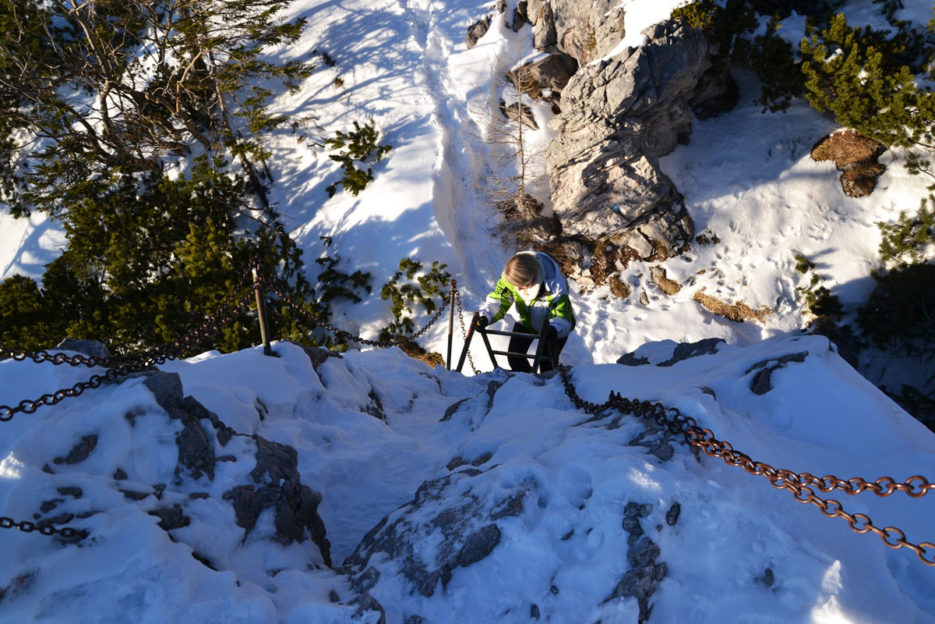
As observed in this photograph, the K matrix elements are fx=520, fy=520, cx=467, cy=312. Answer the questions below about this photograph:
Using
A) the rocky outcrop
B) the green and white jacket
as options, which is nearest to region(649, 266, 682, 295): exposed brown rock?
the rocky outcrop

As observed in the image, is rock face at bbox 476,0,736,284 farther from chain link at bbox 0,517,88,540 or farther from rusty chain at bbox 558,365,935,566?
chain link at bbox 0,517,88,540

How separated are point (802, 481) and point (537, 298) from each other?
3.53m

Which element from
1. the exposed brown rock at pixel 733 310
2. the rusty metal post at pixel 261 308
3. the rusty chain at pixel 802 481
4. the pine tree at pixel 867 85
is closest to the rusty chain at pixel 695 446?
the rusty chain at pixel 802 481

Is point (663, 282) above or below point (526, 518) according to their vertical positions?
below

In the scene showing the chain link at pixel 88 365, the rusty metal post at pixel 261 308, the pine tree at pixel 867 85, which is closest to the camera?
the chain link at pixel 88 365

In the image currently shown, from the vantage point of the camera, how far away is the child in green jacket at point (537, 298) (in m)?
5.50

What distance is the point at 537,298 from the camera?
5770 mm

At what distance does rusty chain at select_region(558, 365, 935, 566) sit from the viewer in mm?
1852

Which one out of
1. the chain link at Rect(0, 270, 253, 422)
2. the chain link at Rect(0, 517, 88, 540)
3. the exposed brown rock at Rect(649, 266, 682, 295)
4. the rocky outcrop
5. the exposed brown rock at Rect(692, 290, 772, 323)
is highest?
the chain link at Rect(0, 270, 253, 422)

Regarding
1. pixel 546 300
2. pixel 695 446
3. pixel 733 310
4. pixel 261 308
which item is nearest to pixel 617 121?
pixel 733 310

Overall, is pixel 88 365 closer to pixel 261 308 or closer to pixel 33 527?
pixel 33 527

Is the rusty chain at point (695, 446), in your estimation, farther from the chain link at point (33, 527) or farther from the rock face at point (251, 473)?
the rock face at point (251, 473)

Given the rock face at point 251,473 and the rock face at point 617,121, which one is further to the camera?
the rock face at point 617,121

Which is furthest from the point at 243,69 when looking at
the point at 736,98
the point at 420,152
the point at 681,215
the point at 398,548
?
the point at 398,548
